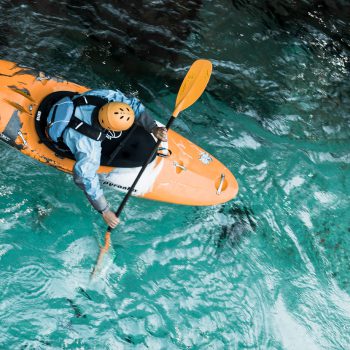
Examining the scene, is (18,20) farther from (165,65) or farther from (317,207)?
(317,207)

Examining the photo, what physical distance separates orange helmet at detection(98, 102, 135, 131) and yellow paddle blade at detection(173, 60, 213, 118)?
3.44 ft

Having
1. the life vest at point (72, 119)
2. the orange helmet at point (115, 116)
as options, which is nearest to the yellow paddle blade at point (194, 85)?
the life vest at point (72, 119)

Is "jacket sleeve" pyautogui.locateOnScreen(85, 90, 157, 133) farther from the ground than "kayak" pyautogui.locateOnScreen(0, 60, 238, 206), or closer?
farther from the ground

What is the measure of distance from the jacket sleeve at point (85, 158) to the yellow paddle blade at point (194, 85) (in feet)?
3.81

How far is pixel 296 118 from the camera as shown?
607cm

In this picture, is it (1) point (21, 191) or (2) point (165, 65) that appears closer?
(1) point (21, 191)

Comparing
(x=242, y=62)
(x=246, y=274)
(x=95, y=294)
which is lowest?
(x=95, y=294)

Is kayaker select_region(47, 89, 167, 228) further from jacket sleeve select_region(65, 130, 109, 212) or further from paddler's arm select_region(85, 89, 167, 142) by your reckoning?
paddler's arm select_region(85, 89, 167, 142)

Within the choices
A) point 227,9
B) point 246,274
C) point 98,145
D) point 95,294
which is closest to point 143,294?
point 95,294

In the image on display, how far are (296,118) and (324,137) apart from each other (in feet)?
1.39

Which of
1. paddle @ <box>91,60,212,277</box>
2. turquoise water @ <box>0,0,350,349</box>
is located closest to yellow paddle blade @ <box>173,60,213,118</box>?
paddle @ <box>91,60,212,277</box>

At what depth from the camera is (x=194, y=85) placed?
15.4ft

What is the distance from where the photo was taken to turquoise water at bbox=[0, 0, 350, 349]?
4359 millimetres

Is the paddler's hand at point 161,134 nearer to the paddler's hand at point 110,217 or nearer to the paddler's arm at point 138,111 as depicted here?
the paddler's arm at point 138,111
